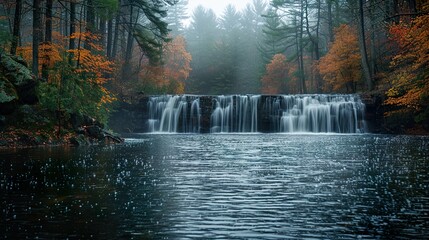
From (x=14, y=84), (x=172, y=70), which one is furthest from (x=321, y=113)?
(x=172, y=70)

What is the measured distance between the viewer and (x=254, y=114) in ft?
135

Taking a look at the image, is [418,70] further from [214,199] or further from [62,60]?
[214,199]

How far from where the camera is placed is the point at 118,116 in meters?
42.3

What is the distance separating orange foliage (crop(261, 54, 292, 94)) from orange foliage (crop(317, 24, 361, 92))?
21024mm

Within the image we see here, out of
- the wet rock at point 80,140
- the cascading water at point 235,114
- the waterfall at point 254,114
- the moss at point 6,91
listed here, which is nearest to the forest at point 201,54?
the moss at point 6,91

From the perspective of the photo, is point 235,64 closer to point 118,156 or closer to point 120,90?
point 120,90

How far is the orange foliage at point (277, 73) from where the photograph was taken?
2694 inches

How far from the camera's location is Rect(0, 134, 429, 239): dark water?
6.30 m

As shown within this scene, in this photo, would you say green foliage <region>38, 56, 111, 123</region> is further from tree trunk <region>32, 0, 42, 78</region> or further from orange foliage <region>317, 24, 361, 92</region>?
orange foliage <region>317, 24, 361, 92</region>

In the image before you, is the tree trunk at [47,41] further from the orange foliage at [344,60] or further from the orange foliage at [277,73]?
the orange foliage at [277,73]

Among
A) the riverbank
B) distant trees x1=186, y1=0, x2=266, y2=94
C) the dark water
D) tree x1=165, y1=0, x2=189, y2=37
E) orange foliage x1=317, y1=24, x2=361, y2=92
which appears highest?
tree x1=165, y1=0, x2=189, y2=37

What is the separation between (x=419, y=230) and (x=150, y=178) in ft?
22.0

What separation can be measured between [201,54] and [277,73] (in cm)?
2511

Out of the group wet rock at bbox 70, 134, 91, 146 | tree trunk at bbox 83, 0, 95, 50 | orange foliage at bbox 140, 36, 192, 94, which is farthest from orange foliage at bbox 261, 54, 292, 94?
wet rock at bbox 70, 134, 91, 146
